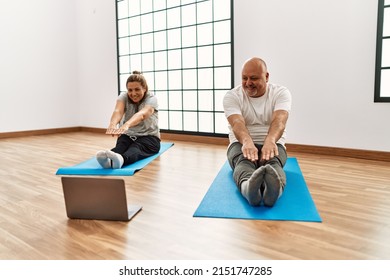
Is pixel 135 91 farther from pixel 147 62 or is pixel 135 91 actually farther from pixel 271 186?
pixel 147 62

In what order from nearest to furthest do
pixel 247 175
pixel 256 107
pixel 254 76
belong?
pixel 247 175
pixel 254 76
pixel 256 107

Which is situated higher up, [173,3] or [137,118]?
[173,3]

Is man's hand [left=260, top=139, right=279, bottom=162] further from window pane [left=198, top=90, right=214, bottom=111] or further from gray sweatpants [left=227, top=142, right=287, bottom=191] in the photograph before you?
window pane [left=198, top=90, right=214, bottom=111]

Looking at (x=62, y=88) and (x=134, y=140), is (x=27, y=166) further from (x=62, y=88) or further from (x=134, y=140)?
(x=62, y=88)

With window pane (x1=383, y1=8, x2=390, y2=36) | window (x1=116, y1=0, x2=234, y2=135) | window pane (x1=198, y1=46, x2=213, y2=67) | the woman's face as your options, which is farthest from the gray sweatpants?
window pane (x1=198, y1=46, x2=213, y2=67)

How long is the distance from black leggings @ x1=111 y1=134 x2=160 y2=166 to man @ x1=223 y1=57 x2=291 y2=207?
3.13ft

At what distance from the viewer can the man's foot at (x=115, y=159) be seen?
2.73 meters

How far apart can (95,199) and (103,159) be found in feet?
3.45

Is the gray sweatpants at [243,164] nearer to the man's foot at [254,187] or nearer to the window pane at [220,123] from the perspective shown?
the man's foot at [254,187]

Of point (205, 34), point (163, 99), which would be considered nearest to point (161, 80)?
point (163, 99)

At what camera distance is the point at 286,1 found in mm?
3736

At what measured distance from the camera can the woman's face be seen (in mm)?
3236

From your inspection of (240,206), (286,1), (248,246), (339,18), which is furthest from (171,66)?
(248,246)

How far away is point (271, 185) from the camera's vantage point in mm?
1741
